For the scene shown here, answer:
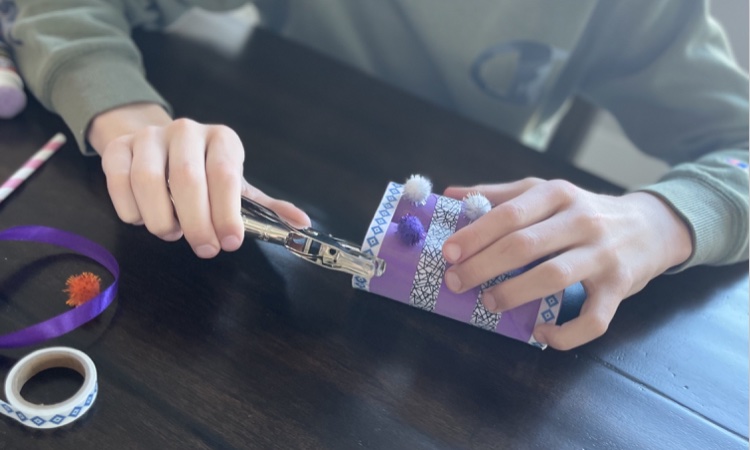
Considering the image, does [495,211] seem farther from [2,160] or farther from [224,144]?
[2,160]

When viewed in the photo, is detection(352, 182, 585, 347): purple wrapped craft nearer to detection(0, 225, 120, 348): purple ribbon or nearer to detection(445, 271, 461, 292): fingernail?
detection(445, 271, 461, 292): fingernail

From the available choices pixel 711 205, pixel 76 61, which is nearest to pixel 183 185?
Answer: pixel 76 61

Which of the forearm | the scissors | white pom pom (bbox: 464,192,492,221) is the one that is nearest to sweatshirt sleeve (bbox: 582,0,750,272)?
the forearm

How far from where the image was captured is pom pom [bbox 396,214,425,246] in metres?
0.49

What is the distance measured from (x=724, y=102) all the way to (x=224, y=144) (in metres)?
0.59

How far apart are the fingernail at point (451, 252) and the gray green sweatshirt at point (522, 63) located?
246 millimetres

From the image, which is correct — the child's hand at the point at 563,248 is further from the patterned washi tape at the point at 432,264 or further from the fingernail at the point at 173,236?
the fingernail at the point at 173,236

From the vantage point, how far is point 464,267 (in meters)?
0.49

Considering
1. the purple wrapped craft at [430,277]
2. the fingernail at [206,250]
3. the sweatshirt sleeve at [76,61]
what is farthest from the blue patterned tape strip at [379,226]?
the sweatshirt sleeve at [76,61]

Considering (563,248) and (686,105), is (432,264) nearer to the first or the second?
(563,248)

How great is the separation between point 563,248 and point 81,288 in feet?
1.26

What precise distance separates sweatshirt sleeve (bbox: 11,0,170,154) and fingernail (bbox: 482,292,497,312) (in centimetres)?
37

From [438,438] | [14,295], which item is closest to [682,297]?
[438,438]

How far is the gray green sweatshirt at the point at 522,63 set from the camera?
0.61 meters
